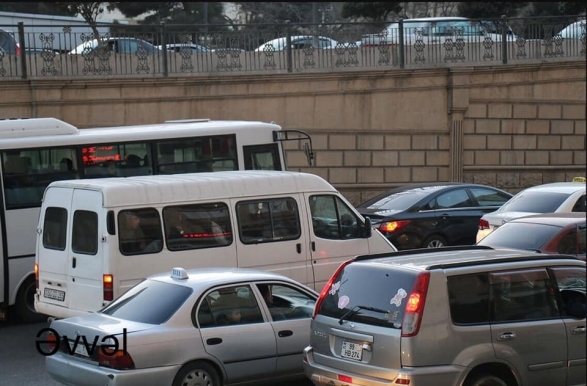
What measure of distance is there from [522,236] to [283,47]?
521 inches

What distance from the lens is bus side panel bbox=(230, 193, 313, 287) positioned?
12.6m

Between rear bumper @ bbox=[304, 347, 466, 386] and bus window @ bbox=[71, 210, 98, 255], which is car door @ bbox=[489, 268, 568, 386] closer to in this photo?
rear bumper @ bbox=[304, 347, 466, 386]

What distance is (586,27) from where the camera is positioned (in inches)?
1041

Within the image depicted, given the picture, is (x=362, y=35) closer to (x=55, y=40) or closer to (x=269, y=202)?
(x=55, y=40)

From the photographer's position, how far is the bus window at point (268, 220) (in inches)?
501

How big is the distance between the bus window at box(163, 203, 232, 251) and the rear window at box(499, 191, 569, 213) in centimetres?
582

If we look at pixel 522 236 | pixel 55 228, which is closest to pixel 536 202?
pixel 522 236

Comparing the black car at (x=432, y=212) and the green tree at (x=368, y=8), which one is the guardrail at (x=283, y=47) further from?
the green tree at (x=368, y=8)

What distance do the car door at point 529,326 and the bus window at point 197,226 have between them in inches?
208

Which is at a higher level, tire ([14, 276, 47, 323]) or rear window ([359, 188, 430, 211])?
rear window ([359, 188, 430, 211])

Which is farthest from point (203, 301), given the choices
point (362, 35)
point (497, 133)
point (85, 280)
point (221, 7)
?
point (221, 7)

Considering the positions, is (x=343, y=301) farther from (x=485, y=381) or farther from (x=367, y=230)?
(x=367, y=230)

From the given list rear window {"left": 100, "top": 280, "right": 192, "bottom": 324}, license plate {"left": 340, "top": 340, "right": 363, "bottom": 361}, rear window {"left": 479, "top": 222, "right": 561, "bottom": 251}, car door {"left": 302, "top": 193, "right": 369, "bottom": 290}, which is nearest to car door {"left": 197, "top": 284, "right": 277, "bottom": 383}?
rear window {"left": 100, "top": 280, "right": 192, "bottom": 324}

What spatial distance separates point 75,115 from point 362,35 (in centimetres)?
770
